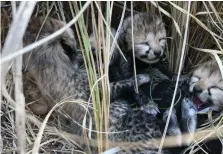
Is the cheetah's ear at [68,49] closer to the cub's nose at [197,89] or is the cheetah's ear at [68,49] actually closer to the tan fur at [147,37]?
the tan fur at [147,37]

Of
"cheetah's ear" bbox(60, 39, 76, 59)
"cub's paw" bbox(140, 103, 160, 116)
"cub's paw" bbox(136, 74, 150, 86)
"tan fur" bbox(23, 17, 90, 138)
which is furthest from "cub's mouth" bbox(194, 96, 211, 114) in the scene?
"cheetah's ear" bbox(60, 39, 76, 59)

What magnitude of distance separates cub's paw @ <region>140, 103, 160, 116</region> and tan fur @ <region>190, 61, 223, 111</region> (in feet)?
0.78

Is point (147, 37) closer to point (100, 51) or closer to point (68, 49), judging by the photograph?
point (68, 49)

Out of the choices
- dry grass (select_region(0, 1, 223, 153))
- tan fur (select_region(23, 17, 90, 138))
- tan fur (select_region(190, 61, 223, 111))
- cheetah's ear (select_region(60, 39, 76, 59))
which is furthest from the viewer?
cheetah's ear (select_region(60, 39, 76, 59))

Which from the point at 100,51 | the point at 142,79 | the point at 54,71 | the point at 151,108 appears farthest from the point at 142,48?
the point at 100,51

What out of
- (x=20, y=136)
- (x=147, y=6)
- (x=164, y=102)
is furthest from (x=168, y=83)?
(x=20, y=136)

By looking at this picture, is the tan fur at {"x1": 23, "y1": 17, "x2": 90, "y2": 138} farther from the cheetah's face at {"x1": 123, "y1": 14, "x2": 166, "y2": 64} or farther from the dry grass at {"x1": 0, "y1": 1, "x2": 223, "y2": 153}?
the cheetah's face at {"x1": 123, "y1": 14, "x2": 166, "y2": 64}

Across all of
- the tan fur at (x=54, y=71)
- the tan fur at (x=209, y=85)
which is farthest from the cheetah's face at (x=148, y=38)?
the tan fur at (x=54, y=71)

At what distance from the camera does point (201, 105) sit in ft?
9.46

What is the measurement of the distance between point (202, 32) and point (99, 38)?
1.01 m

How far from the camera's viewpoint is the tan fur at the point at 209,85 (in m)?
2.79

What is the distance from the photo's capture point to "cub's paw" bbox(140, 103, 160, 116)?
281 cm

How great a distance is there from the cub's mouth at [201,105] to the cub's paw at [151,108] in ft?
0.77

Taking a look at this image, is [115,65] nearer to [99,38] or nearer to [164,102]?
[164,102]
